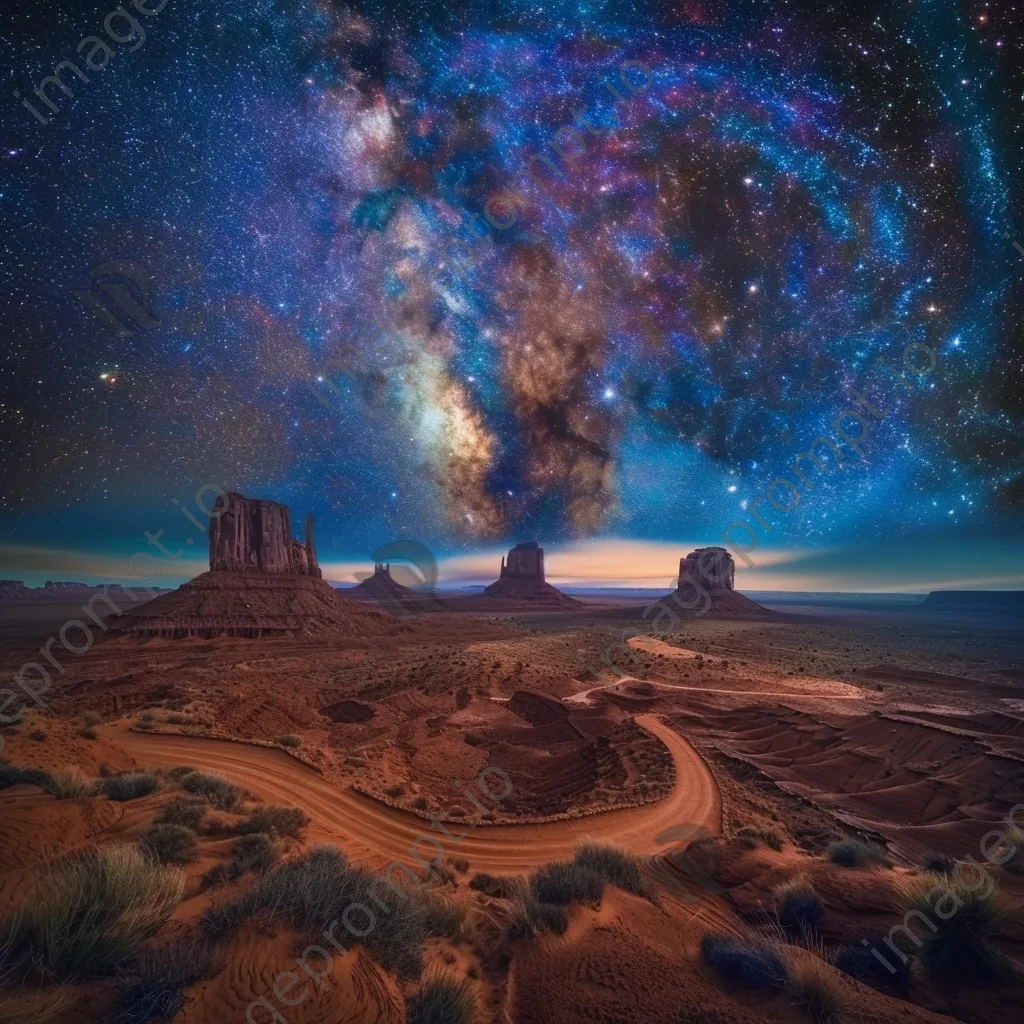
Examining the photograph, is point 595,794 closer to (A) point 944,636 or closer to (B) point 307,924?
(B) point 307,924

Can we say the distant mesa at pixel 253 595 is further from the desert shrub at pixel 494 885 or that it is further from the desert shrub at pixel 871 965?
the desert shrub at pixel 871 965

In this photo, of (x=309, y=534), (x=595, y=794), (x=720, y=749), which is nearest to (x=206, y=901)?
(x=595, y=794)

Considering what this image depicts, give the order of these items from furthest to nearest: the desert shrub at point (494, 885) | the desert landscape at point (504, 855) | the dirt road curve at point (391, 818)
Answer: the dirt road curve at point (391, 818)
the desert shrub at point (494, 885)
the desert landscape at point (504, 855)

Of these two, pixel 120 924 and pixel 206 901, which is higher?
pixel 120 924

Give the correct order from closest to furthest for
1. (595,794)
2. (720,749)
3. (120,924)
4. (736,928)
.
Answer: (120,924) → (736,928) → (595,794) → (720,749)

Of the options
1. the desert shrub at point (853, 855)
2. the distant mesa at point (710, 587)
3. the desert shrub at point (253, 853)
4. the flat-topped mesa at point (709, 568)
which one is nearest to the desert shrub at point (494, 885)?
the desert shrub at point (253, 853)

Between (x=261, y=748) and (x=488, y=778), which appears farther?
(x=488, y=778)

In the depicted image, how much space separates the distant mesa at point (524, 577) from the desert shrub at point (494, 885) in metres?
142

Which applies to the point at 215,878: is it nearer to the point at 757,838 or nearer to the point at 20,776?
the point at 20,776

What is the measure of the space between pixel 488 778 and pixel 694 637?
60549 mm

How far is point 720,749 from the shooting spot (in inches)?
778

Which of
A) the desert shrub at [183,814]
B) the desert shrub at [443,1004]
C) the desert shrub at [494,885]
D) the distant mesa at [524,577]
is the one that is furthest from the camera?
the distant mesa at [524,577]

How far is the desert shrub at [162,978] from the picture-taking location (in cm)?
375

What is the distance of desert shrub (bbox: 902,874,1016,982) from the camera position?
5.71 meters
